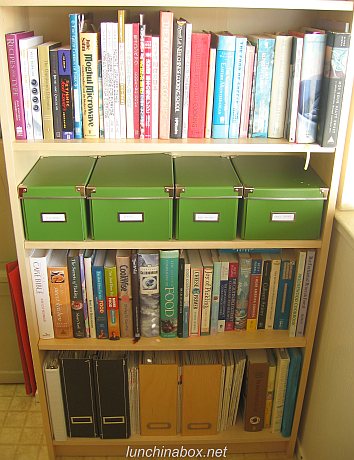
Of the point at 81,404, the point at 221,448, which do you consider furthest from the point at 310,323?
the point at 81,404

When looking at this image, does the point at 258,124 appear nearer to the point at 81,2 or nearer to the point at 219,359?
the point at 81,2

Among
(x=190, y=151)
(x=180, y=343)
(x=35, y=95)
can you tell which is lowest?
(x=180, y=343)

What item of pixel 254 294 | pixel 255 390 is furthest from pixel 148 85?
pixel 255 390

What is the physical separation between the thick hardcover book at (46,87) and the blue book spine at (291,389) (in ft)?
3.41

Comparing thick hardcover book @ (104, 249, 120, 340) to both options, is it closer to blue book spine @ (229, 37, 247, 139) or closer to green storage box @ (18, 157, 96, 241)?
green storage box @ (18, 157, 96, 241)

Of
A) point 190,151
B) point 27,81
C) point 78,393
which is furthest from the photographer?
point 78,393

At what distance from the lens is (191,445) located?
1.79m

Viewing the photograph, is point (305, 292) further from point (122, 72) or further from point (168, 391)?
point (122, 72)

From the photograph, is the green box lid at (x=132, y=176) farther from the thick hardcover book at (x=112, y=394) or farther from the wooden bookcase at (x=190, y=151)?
the thick hardcover book at (x=112, y=394)

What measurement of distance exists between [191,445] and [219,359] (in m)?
0.38

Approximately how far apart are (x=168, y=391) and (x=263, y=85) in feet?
3.37

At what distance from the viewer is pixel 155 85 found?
1299 millimetres

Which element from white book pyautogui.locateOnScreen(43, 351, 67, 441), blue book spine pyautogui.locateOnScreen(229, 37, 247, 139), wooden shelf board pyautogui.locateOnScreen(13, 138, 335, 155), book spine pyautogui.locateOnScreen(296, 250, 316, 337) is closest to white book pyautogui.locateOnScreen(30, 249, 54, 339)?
white book pyautogui.locateOnScreen(43, 351, 67, 441)

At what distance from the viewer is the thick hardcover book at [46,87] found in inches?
49.6
